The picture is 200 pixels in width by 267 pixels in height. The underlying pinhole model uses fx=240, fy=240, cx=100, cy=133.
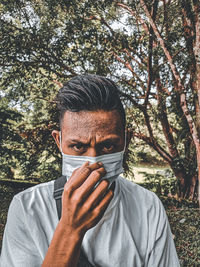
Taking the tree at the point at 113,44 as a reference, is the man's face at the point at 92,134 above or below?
below

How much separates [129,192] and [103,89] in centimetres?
74

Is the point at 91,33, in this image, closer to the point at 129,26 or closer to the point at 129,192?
the point at 129,26

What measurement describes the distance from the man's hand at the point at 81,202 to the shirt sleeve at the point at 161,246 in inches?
21.6

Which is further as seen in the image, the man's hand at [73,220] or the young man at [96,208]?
the young man at [96,208]

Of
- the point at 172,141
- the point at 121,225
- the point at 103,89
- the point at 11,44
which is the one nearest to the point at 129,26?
the point at 11,44

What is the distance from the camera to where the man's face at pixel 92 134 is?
137 cm

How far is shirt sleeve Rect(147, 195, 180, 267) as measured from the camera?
1427 millimetres

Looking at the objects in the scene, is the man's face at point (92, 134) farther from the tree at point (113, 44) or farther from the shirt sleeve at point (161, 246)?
the tree at point (113, 44)

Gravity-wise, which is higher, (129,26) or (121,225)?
(129,26)

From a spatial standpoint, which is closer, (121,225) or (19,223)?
(19,223)

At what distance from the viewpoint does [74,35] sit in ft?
20.9

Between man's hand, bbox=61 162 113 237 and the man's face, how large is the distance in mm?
262

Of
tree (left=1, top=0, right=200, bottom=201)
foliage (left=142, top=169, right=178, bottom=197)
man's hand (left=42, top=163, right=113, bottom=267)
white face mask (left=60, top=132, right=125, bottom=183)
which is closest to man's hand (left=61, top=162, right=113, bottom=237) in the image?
man's hand (left=42, top=163, right=113, bottom=267)

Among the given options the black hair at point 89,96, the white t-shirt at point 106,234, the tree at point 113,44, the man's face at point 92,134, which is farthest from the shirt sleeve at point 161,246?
the tree at point 113,44
